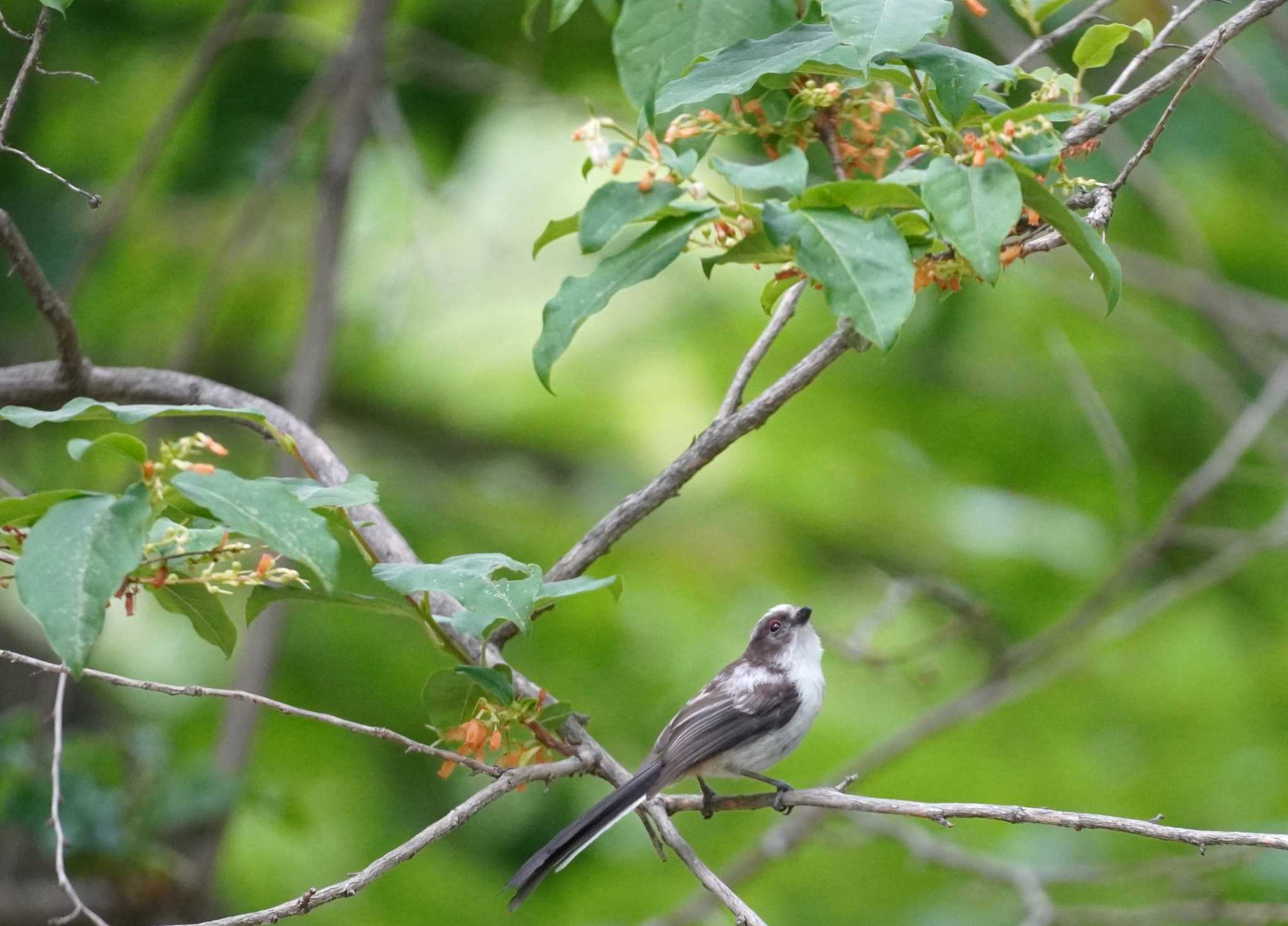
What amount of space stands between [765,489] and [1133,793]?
207 cm

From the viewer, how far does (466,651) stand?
256 centimetres

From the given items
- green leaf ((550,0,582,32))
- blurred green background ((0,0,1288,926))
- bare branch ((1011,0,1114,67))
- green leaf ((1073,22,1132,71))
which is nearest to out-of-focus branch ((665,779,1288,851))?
green leaf ((1073,22,1132,71))

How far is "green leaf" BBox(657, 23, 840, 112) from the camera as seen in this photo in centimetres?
212

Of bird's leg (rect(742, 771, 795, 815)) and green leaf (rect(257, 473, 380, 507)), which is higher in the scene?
green leaf (rect(257, 473, 380, 507))

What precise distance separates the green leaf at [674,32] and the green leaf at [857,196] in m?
0.56

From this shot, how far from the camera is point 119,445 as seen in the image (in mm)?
1804

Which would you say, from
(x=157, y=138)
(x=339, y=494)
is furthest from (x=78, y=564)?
(x=157, y=138)

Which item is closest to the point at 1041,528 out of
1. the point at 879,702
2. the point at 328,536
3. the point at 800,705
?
the point at 879,702

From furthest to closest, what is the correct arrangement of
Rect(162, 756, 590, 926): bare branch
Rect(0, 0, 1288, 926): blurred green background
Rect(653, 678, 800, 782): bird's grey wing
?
Rect(0, 0, 1288, 926): blurred green background, Rect(653, 678, 800, 782): bird's grey wing, Rect(162, 756, 590, 926): bare branch

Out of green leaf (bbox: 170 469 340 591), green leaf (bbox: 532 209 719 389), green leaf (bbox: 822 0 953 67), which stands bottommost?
green leaf (bbox: 170 469 340 591)

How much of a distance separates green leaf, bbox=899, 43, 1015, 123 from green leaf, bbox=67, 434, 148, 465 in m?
1.33

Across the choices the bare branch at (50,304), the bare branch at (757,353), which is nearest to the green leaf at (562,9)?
the bare branch at (757,353)

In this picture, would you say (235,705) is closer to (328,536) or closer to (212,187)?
(212,187)

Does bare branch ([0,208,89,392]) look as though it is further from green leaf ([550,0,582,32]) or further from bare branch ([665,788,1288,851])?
bare branch ([665,788,1288,851])
